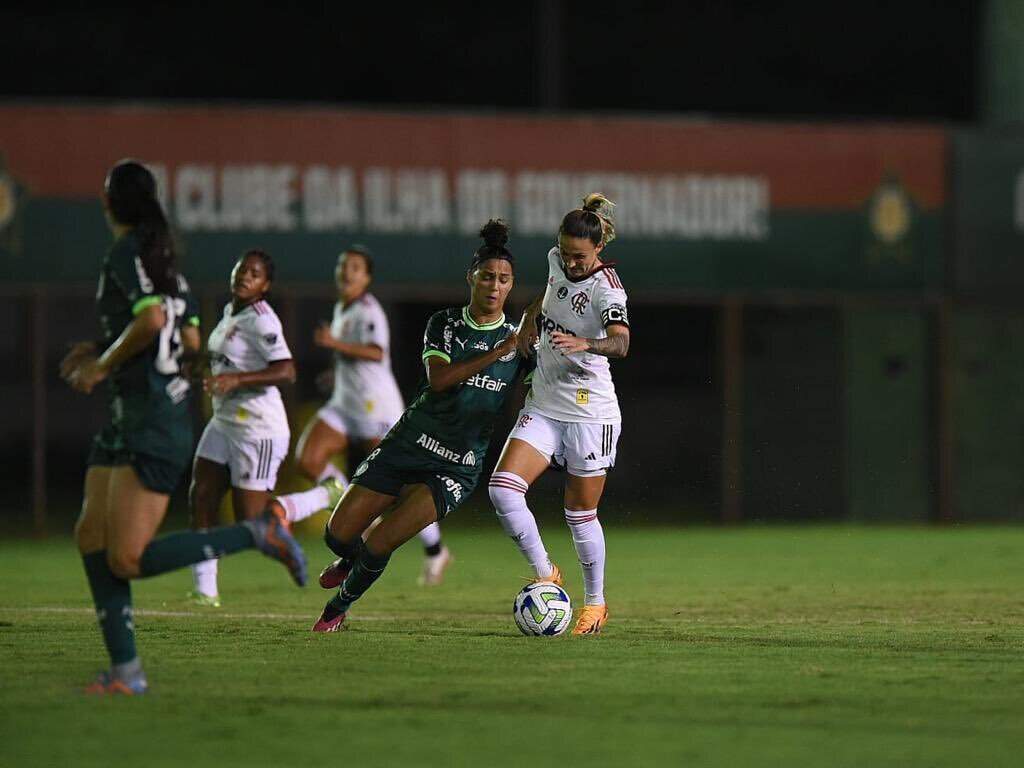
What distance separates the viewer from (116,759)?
6277 millimetres

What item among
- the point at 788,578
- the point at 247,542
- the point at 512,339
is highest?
the point at 512,339

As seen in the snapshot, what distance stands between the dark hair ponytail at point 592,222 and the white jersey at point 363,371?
428cm

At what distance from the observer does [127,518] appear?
7.45 m

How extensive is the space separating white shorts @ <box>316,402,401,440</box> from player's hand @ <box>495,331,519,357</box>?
4602mm

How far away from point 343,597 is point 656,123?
11759 millimetres

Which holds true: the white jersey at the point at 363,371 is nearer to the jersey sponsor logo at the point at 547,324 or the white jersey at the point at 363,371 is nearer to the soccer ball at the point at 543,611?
the jersey sponsor logo at the point at 547,324

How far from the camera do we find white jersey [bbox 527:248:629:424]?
9.87 m

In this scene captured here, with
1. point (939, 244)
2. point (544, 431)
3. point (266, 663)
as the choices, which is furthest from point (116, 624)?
point (939, 244)

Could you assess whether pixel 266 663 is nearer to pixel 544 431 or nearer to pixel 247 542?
pixel 247 542

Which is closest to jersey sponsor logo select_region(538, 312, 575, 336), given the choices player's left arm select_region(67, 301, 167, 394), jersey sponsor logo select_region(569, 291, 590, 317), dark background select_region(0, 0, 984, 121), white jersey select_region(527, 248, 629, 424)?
white jersey select_region(527, 248, 629, 424)

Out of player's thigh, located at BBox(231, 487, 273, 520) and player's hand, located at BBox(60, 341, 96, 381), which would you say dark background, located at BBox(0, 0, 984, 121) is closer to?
player's thigh, located at BBox(231, 487, 273, 520)

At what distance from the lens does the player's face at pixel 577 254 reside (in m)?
9.75

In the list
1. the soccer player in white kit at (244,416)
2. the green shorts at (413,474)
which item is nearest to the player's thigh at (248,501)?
the soccer player in white kit at (244,416)

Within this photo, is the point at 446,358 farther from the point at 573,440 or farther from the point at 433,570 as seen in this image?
the point at 433,570
